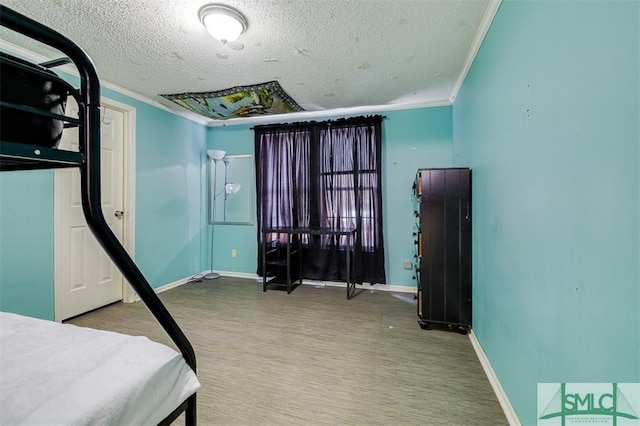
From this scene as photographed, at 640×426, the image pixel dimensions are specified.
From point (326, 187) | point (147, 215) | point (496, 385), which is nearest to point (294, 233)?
point (326, 187)

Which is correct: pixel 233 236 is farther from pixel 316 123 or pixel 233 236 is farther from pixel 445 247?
pixel 445 247

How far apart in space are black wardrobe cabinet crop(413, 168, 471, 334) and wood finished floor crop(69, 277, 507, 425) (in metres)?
0.19

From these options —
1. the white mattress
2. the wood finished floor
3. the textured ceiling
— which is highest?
the textured ceiling

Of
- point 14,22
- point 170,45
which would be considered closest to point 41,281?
point 170,45

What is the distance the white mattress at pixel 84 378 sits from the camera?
581mm

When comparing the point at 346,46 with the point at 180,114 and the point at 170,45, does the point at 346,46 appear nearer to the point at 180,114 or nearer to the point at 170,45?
the point at 170,45

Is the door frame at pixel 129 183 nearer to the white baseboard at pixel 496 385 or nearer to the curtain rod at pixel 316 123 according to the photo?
the curtain rod at pixel 316 123

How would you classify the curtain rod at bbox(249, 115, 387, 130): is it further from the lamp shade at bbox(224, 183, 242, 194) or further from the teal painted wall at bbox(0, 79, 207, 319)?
the teal painted wall at bbox(0, 79, 207, 319)

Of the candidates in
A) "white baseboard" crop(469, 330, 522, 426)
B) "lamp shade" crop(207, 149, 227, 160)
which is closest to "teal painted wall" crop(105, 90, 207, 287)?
"lamp shade" crop(207, 149, 227, 160)

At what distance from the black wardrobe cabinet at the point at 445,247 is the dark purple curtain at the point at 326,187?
43.1 inches

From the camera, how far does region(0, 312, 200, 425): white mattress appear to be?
581mm

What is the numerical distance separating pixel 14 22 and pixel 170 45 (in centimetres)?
195

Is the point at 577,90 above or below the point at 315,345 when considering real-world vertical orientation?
above

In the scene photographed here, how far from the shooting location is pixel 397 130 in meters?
3.46
